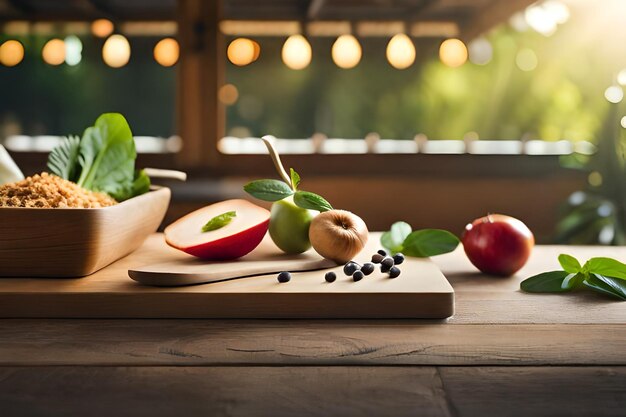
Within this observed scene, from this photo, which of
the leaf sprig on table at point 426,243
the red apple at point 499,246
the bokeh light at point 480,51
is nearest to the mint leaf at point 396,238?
the leaf sprig on table at point 426,243

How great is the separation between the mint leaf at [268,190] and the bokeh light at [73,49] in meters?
2.90

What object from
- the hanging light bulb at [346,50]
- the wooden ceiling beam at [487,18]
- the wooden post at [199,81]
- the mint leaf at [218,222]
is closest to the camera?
the mint leaf at [218,222]

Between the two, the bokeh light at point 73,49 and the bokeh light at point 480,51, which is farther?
the bokeh light at point 480,51

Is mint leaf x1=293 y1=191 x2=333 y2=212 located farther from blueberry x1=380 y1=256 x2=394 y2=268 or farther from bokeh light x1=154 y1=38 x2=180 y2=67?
bokeh light x1=154 y1=38 x2=180 y2=67

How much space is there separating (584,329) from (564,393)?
17 centimetres

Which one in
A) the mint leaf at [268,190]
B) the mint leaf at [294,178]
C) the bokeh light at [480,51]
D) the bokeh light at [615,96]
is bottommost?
the mint leaf at [268,190]

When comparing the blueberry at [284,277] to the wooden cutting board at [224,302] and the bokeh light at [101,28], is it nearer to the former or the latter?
the wooden cutting board at [224,302]

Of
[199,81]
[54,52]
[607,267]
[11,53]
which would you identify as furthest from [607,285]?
[11,53]

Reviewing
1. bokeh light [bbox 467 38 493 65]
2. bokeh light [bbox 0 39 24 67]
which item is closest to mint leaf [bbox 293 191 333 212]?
bokeh light [bbox 467 38 493 65]

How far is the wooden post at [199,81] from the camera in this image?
3039 millimetres

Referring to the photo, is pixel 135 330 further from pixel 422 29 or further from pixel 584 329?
pixel 422 29

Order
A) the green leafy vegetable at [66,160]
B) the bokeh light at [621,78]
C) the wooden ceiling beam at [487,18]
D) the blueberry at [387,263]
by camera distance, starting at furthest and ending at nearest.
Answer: the wooden ceiling beam at [487,18]
the bokeh light at [621,78]
the green leafy vegetable at [66,160]
the blueberry at [387,263]

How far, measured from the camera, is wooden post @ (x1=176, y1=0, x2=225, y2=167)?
120 inches

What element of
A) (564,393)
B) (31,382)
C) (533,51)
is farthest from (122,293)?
(533,51)
